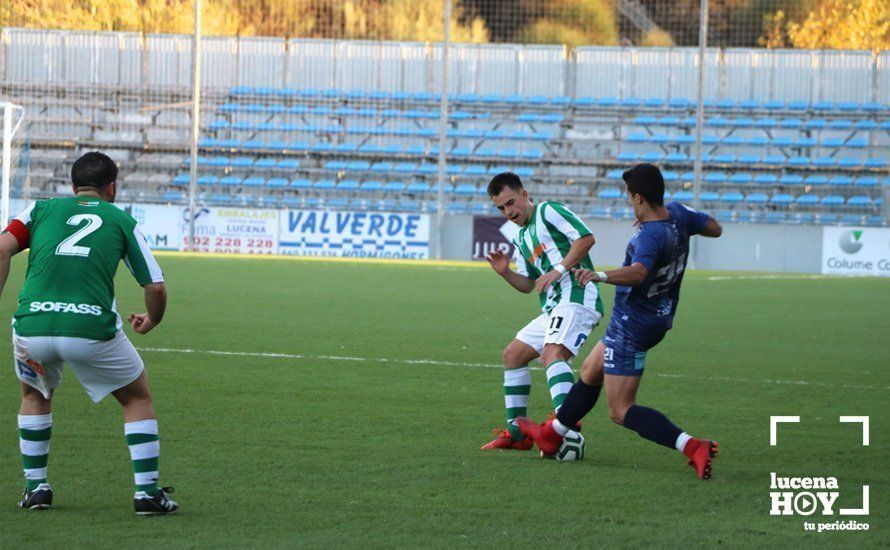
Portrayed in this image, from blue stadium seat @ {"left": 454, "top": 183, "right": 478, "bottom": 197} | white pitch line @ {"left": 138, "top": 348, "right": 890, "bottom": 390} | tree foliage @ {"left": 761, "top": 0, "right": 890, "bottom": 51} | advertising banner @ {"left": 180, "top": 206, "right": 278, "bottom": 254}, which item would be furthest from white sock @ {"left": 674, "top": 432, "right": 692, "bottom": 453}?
tree foliage @ {"left": 761, "top": 0, "right": 890, "bottom": 51}

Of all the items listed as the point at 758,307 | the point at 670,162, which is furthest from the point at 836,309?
the point at 670,162

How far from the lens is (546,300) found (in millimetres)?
7844

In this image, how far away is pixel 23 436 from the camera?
5.73 meters

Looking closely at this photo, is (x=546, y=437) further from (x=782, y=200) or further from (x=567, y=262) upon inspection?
(x=782, y=200)

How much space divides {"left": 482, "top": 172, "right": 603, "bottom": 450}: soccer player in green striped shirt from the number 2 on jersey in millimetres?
2628

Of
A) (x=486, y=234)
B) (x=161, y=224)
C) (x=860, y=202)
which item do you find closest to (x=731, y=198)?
(x=860, y=202)

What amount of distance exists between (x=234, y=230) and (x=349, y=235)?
10.1 ft

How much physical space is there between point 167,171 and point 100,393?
36.5 meters

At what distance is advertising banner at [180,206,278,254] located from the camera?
34.6m

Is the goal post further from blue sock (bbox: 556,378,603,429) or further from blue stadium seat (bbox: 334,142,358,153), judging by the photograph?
blue sock (bbox: 556,378,603,429)

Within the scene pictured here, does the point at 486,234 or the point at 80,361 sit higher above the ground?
the point at 80,361

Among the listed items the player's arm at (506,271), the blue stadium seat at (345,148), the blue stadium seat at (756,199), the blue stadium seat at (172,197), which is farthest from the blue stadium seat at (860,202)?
the player's arm at (506,271)

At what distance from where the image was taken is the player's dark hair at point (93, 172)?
5.62 m

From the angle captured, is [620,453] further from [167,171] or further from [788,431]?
[167,171]
